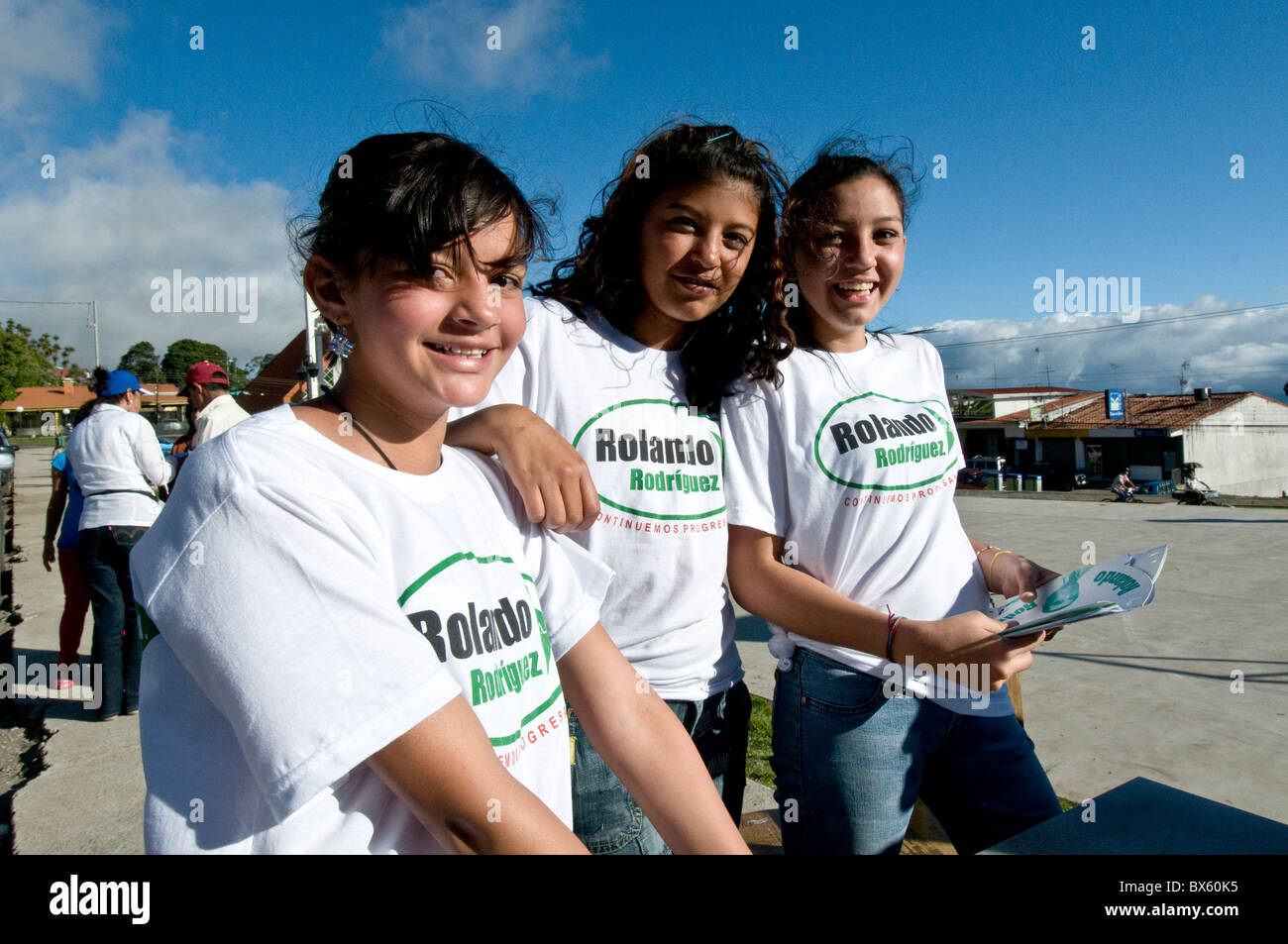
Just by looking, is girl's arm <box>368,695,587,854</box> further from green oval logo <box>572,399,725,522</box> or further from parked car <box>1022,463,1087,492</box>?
parked car <box>1022,463,1087,492</box>

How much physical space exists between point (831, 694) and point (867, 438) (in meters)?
0.59

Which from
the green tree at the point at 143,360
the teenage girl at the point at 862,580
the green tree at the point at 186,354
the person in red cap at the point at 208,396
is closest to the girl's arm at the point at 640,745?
the teenage girl at the point at 862,580

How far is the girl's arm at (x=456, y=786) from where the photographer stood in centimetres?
88

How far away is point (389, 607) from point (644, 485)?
0.84 metres

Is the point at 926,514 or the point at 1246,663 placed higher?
the point at 926,514

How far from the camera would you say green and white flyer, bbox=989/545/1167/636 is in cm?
146

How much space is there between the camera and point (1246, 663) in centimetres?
589

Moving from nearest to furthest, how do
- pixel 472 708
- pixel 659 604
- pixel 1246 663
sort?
pixel 472 708 → pixel 659 604 → pixel 1246 663

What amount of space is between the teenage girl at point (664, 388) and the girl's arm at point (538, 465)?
50mm

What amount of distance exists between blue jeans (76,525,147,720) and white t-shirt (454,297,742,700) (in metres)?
4.16

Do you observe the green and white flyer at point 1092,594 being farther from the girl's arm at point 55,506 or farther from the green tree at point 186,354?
the green tree at point 186,354

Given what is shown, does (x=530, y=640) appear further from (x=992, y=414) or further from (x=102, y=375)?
(x=992, y=414)
